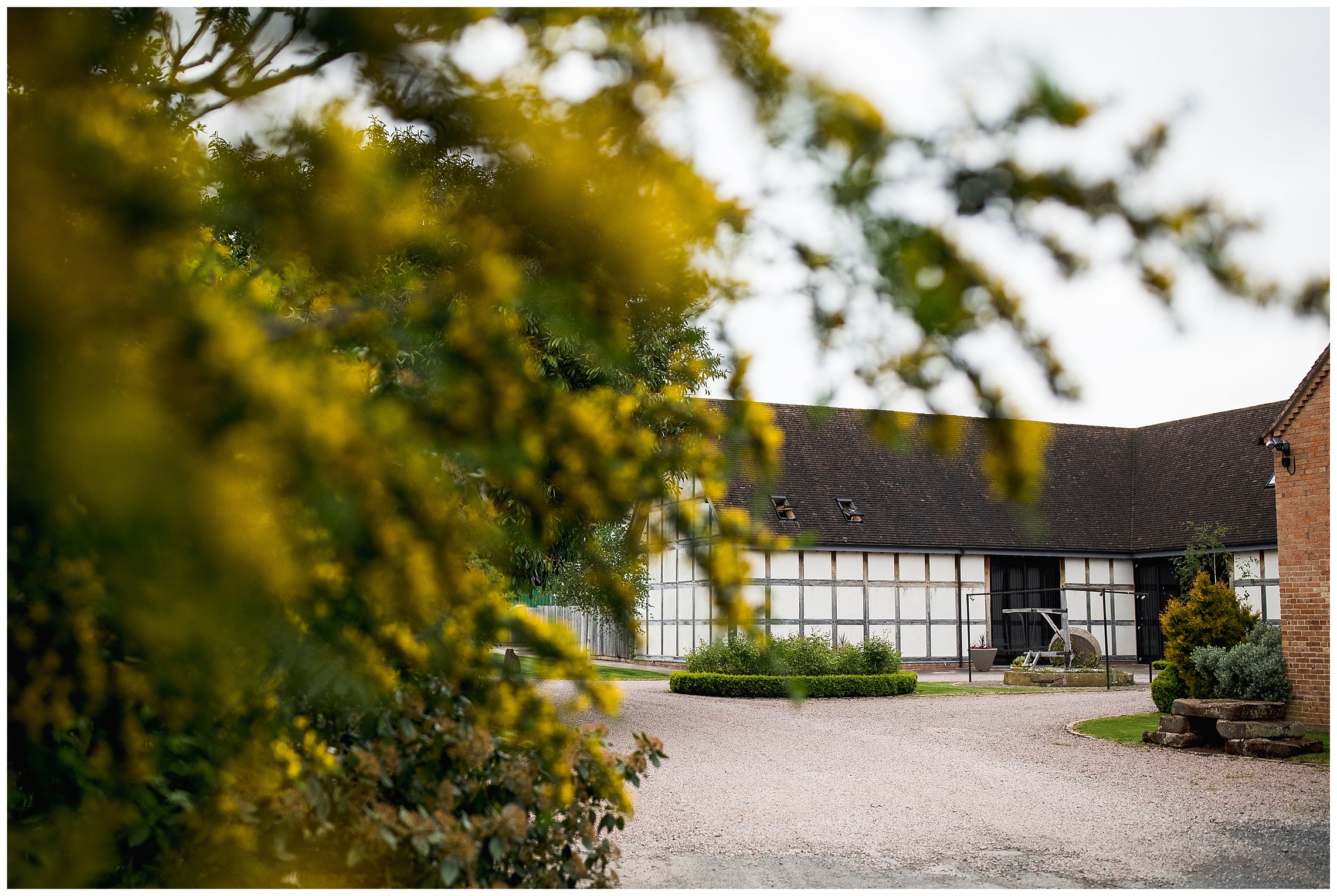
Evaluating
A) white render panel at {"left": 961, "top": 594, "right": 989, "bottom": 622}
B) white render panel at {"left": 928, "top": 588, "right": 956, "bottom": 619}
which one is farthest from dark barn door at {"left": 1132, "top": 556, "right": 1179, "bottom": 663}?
white render panel at {"left": 928, "top": 588, "right": 956, "bottom": 619}

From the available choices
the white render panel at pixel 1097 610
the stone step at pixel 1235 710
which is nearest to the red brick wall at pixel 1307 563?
the stone step at pixel 1235 710

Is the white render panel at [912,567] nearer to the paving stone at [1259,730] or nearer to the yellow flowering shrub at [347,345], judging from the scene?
the paving stone at [1259,730]

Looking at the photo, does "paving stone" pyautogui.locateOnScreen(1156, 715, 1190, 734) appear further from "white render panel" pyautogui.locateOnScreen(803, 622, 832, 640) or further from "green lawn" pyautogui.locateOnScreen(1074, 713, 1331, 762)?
"white render panel" pyautogui.locateOnScreen(803, 622, 832, 640)

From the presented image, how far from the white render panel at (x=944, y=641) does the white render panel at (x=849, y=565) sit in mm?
2492

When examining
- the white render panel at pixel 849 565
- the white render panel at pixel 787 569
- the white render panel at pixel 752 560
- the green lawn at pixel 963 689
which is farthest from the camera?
the white render panel at pixel 849 565

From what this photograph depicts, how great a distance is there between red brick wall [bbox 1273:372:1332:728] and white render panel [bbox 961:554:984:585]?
42.8 ft

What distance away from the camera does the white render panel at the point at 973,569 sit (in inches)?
993

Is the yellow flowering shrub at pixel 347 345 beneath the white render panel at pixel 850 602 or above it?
above

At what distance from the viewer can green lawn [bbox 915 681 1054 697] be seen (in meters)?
18.4

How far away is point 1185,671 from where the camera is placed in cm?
1284

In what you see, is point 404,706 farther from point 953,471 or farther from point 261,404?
point 953,471

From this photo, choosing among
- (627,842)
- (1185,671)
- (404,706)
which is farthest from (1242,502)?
(404,706)

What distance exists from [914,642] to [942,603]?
1267mm

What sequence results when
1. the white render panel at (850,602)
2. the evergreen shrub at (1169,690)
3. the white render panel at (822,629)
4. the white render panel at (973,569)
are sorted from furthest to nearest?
the white render panel at (973,569)
the white render panel at (850,602)
the white render panel at (822,629)
the evergreen shrub at (1169,690)
